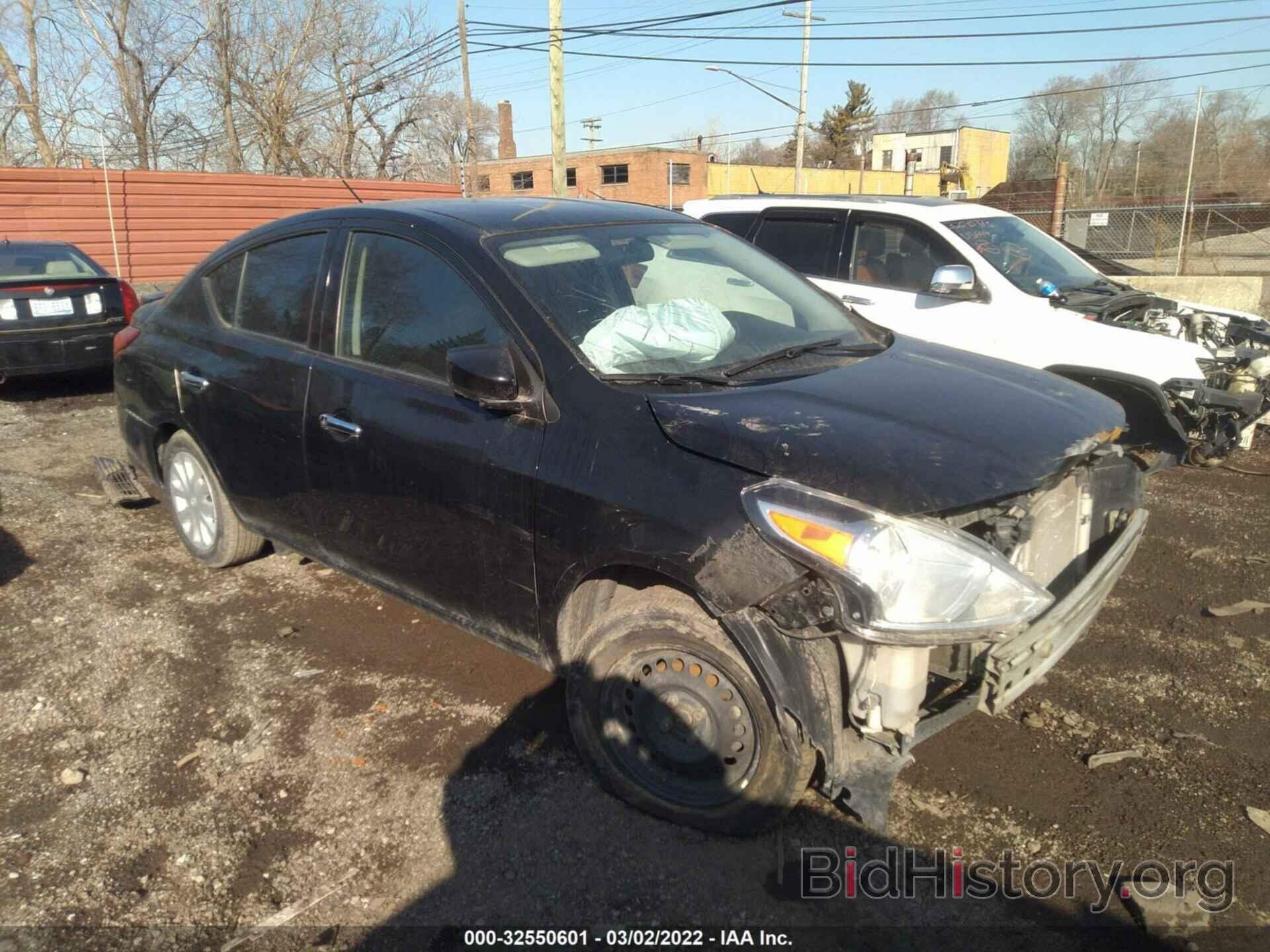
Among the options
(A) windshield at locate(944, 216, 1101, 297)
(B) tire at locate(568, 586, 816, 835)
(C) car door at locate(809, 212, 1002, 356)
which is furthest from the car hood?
(A) windshield at locate(944, 216, 1101, 297)

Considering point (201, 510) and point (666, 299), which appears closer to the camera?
point (666, 299)

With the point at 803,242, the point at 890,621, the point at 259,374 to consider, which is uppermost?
the point at 803,242

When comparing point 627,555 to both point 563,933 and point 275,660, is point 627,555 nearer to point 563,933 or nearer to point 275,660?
point 563,933

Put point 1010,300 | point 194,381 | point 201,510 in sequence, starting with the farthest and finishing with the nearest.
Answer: point 1010,300 < point 201,510 < point 194,381

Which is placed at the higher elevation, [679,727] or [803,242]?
[803,242]

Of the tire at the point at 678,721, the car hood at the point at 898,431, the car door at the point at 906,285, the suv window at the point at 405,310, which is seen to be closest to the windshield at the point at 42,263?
the suv window at the point at 405,310

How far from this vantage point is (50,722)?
3496mm

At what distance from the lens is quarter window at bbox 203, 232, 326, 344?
3759 mm

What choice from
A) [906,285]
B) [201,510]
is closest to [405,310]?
[201,510]

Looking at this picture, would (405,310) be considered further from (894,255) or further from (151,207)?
(151,207)

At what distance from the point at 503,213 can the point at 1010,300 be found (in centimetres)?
395

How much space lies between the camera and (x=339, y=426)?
11.3 ft

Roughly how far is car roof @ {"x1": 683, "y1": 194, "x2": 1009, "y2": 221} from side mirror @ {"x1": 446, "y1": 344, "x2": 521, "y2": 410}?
15.1 ft

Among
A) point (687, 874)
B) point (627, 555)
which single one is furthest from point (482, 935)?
point (627, 555)
